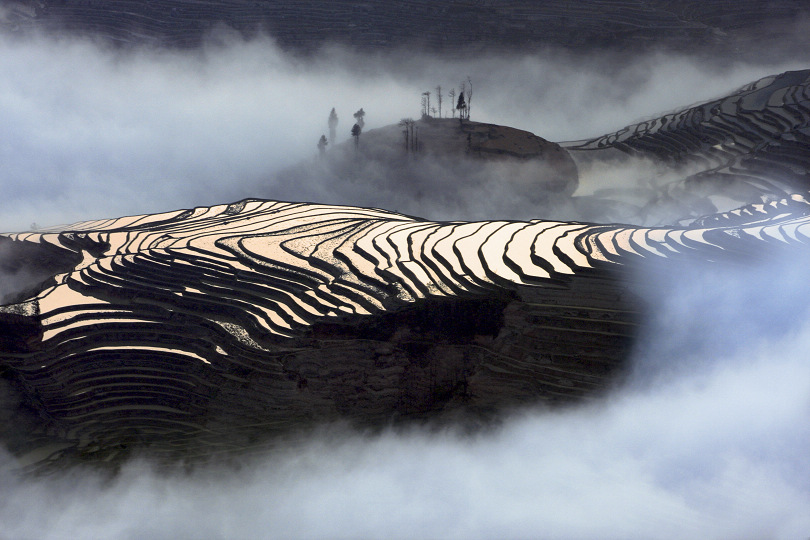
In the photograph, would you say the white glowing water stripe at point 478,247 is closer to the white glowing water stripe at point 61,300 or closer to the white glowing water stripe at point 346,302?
the white glowing water stripe at point 346,302

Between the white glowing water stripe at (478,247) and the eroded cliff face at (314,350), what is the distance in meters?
0.10

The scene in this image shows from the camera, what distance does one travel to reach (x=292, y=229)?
18.1m

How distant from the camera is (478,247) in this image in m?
16.0

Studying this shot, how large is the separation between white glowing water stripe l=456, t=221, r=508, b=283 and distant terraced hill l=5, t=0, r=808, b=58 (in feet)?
65.4

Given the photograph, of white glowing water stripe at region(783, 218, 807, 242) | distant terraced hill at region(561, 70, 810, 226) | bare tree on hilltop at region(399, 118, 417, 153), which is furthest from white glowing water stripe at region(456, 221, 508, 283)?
bare tree on hilltop at region(399, 118, 417, 153)

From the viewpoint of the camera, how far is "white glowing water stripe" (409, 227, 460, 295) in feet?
47.5

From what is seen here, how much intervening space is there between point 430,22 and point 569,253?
2303cm

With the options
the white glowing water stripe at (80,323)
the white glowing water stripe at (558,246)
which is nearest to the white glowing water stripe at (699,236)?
the white glowing water stripe at (558,246)

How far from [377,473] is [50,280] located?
306 inches

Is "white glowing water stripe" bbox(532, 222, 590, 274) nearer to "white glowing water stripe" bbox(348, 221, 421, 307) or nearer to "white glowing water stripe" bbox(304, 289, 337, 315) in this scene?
"white glowing water stripe" bbox(348, 221, 421, 307)

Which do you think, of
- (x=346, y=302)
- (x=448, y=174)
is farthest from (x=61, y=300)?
(x=448, y=174)

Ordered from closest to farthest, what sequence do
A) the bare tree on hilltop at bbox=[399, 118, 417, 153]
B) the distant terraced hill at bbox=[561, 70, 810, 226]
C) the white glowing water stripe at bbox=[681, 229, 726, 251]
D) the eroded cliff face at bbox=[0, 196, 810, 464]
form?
the eroded cliff face at bbox=[0, 196, 810, 464] → the white glowing water stripe at bbox=[681, 229, 726, 251] → the distant terraced hill at bbox=[561, 70, 810, 226] → the bare tree on hilltop at bbox=[399, 118, 417, 153]

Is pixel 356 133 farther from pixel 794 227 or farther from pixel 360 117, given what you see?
pixel 794 227

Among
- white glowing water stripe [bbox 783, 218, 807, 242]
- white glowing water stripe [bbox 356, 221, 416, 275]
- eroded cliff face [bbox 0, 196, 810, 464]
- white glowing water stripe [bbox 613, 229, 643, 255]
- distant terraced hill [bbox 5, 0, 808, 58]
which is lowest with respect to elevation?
eroded cliff face [bbox 0, 196, 810, 464]
